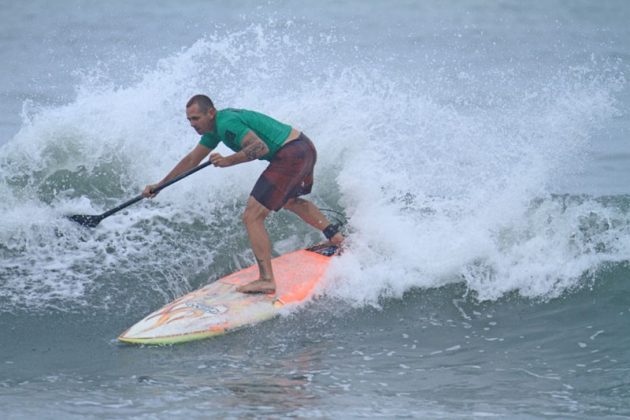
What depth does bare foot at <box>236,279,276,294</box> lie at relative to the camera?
6.69 metres

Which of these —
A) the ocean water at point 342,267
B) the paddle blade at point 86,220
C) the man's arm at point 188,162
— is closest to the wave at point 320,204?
the ocean water at point 342,267

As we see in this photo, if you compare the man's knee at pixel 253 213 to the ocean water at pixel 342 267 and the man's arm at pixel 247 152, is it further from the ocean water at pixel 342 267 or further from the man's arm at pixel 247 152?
the ocean water at pixel 342 267

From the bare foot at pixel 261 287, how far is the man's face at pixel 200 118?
3.70ft

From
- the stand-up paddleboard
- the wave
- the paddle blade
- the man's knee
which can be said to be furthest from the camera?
the wave

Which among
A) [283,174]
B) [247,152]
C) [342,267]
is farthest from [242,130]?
[342,267]

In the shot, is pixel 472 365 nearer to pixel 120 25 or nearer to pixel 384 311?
pixel 384 311

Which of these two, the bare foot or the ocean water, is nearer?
the ocean water

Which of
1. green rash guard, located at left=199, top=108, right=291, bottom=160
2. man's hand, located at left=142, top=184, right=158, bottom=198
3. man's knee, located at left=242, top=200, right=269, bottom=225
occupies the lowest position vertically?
man's knee, located at left=242, top=200, right=269, bottom=225

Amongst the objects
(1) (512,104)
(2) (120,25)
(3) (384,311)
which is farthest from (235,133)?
(2) (120,25)

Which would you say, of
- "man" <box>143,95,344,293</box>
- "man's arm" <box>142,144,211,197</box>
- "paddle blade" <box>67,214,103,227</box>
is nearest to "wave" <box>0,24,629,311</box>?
"paddle blade" <box>67,214,103,227</box>

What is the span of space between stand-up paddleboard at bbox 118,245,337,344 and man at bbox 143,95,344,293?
0.14 m

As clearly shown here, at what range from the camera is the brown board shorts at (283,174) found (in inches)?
259

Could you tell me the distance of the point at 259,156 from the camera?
6.39m

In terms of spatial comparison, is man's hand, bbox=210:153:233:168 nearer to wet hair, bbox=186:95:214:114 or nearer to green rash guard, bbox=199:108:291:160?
green rash guard, bbox=199:108:291:160
